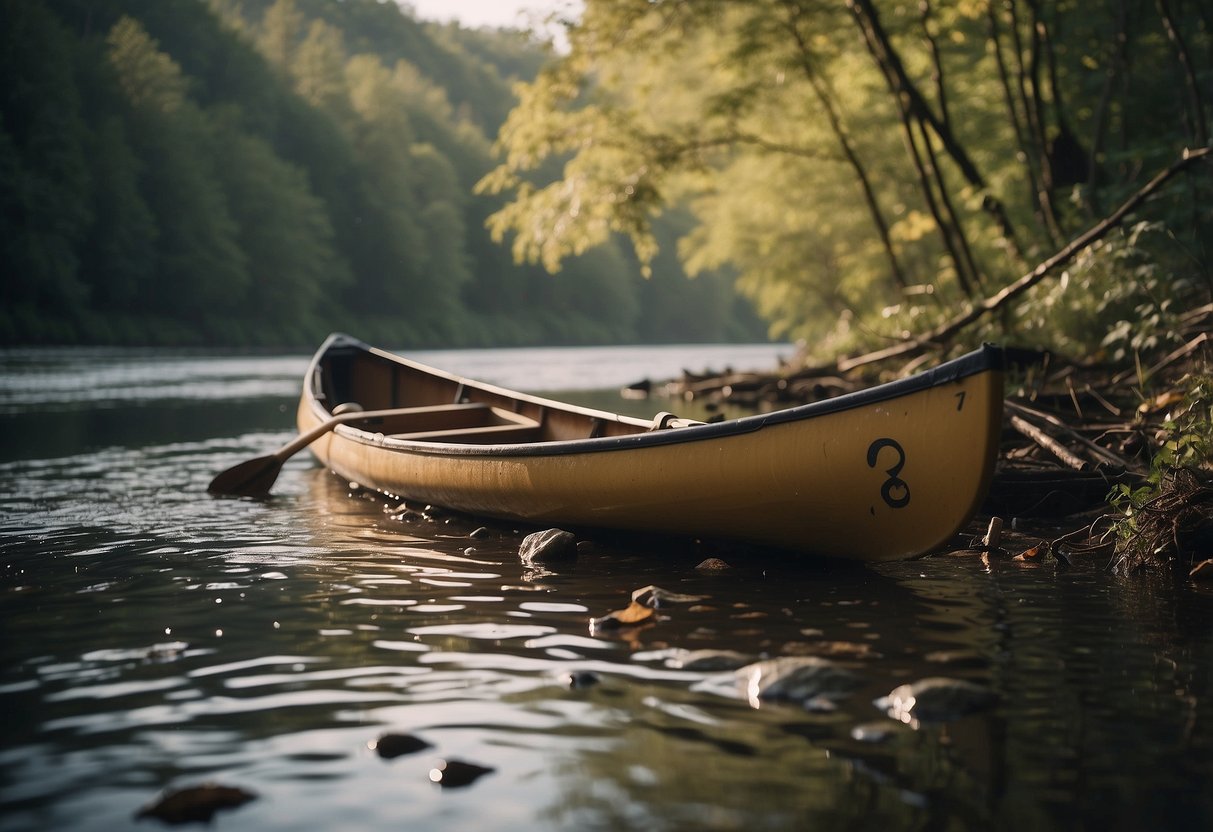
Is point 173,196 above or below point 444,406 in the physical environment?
above

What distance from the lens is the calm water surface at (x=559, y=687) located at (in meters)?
3.12

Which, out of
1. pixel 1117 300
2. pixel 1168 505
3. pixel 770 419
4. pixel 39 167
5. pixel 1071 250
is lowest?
pixel 1168 505

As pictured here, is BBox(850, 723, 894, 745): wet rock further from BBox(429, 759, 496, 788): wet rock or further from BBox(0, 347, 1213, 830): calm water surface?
BBox(429, 759, 496, 788): wet rock

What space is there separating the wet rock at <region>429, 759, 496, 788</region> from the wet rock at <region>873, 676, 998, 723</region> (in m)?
1.35

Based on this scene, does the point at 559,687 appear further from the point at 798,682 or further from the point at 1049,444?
the point at 1049,444

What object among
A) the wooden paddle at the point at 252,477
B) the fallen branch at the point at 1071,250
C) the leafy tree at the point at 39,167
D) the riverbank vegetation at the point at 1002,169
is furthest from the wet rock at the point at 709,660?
the leafy tree at the point at 39,167

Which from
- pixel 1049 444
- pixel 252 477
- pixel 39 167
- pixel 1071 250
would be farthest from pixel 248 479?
pixel 39 167

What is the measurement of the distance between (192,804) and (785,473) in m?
3.34

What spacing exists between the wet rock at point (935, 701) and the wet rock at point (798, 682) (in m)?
0.16

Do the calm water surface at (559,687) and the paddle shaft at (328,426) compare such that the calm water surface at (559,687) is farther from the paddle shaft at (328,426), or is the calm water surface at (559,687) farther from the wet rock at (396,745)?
the paddle shaft at (328,426)

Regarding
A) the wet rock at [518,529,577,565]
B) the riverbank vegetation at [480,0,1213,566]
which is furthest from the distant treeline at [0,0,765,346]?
the wet rock at [518,529,577,565]

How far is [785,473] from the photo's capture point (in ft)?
18.6

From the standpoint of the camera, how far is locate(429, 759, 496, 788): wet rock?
3.27 metres

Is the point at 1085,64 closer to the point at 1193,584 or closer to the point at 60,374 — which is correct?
the point at 1193,584
